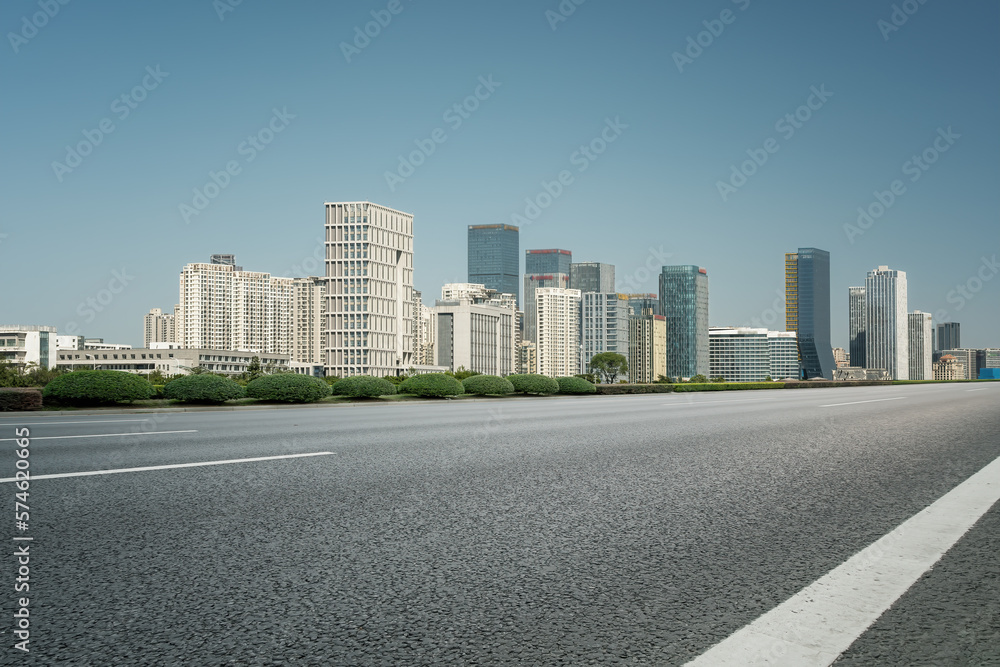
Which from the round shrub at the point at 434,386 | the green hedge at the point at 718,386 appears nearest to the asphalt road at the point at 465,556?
the round shrub at the point at 434,386

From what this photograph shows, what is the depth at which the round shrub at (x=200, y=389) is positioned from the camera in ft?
78.4

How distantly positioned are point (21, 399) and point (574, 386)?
23.2m

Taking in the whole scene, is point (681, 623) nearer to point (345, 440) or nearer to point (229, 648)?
point (229, 648)

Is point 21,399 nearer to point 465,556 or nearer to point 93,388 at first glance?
point 93,388

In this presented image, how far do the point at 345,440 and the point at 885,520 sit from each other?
22.1 feet

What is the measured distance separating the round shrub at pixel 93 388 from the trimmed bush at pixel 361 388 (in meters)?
Answer: 8.29

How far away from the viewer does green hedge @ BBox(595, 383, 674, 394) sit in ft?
129

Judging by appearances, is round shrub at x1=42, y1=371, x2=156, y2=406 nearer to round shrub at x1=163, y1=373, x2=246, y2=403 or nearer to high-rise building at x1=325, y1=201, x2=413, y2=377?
round shrub at x1=163, y1=373, x2=246, y2=403

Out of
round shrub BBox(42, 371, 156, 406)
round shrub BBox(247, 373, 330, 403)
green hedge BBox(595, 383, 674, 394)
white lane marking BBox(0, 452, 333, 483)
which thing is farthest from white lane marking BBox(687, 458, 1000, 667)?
green hedge BBox(595, 383, 674, 394)

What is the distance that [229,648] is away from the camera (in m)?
2.59

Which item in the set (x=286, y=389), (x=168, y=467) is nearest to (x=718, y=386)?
(x=286, y=389)

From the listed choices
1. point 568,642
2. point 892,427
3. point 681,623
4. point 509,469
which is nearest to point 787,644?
point 681,623

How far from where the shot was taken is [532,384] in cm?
3459

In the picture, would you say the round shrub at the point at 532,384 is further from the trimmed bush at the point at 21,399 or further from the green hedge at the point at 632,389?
the trimmed bush at the point at 21,399
